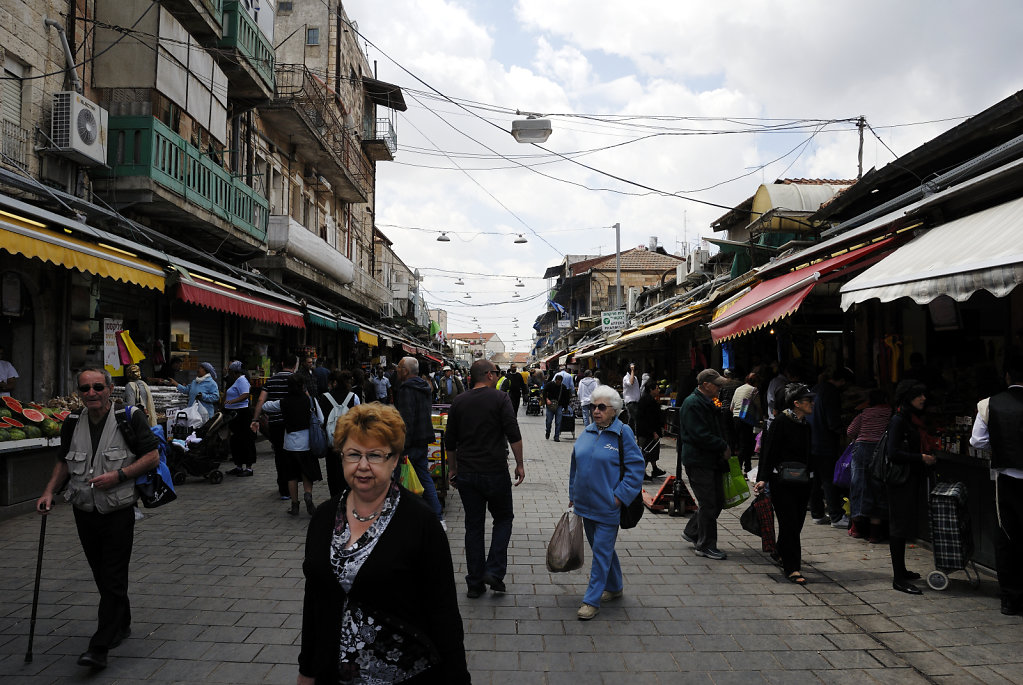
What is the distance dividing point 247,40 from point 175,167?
4553 mm

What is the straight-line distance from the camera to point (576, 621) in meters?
4.95

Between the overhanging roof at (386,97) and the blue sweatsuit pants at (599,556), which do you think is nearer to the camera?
the blue sweatsuit pants at (599,556)

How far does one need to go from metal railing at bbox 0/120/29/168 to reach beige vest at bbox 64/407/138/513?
6.85m

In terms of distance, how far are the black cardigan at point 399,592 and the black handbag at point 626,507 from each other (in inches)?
120

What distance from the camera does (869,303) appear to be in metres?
9.44

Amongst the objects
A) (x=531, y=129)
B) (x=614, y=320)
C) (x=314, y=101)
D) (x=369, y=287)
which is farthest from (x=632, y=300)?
(x=531, y=129)

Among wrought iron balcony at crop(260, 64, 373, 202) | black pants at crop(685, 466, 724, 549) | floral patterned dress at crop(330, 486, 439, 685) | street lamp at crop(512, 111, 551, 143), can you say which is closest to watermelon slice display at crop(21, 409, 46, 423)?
black pants at crop(685, 466, 724, 549)

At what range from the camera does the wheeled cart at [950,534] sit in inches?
218

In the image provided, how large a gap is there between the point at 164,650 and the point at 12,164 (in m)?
7.89

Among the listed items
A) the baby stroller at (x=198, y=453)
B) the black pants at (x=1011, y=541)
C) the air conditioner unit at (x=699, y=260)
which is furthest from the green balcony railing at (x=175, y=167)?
the air conditioner unit at (x=699, y=260)

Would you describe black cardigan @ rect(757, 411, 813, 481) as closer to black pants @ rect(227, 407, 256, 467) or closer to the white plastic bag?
the white plastic bag

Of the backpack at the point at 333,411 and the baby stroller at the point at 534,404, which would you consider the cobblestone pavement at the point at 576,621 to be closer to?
the backpack at the point at 333,411

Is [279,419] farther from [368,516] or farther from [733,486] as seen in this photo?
[368,516]

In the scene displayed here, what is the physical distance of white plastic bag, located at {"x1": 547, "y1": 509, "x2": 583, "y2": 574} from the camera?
5.11 m
